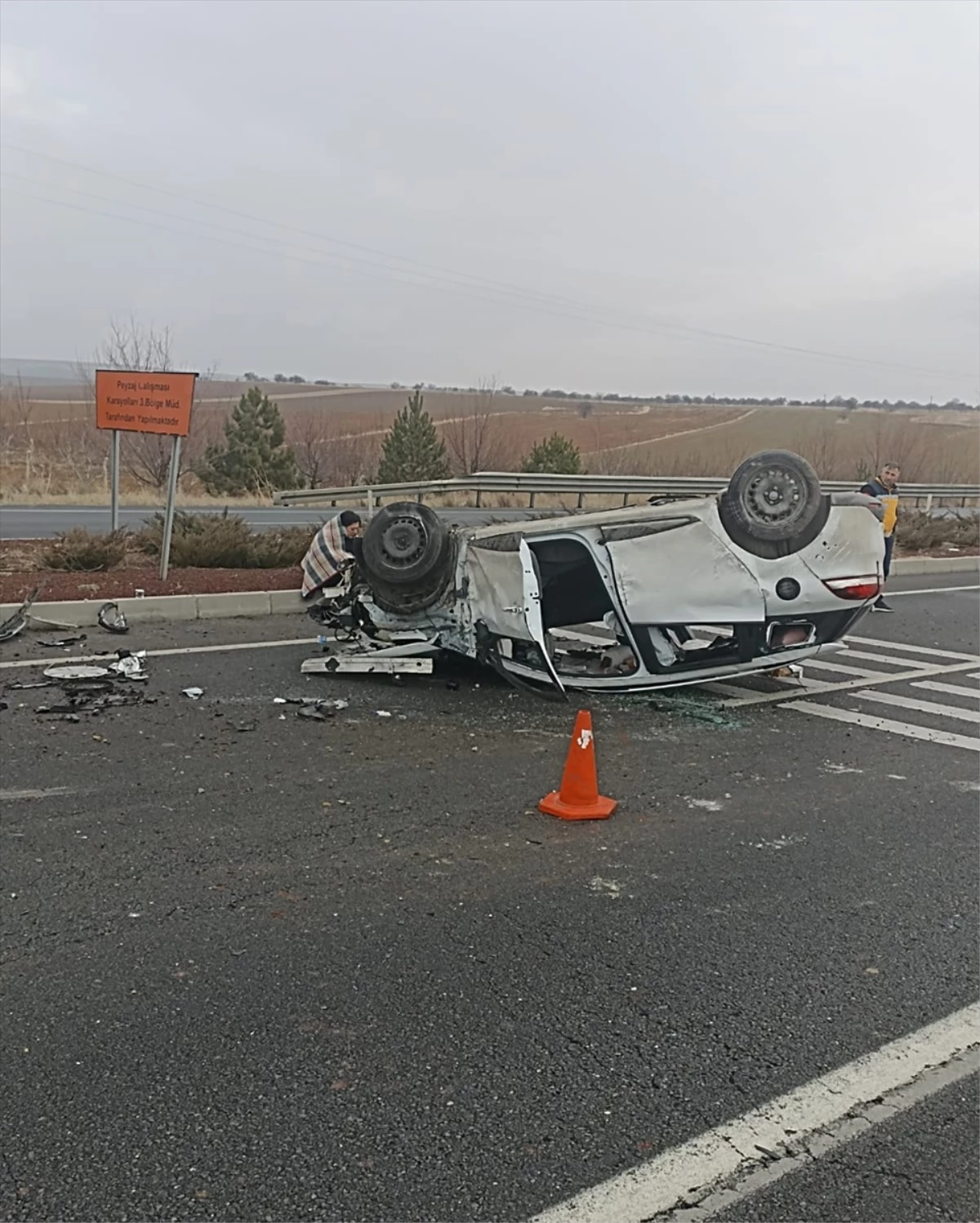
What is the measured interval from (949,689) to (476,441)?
2863cm

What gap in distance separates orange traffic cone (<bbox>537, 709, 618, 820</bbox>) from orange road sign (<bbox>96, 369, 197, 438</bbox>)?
26.8ft

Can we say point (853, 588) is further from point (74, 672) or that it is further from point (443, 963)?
point (74, 672)

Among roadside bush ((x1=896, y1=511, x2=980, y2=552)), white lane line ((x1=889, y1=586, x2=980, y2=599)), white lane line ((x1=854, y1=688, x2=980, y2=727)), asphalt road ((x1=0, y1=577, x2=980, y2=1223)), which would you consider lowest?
Result: asphalt road ((x1=0, y1=577, x2=980, y2=1223))

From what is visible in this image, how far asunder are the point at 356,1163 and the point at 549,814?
272 centimetres

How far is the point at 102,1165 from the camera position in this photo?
250 centimetres

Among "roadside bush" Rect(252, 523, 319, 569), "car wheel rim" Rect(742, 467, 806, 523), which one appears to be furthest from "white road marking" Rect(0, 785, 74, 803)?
"roadside bush" Rect(252, 523, 319, 569)

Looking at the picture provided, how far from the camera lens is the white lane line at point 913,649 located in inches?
387

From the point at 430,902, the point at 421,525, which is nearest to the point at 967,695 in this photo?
the point at 421,525

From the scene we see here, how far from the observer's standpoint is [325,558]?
29.1ft

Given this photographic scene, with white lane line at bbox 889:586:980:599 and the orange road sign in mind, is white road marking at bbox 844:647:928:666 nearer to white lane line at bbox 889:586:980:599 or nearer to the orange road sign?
white lane line at bbox 889:586:980:599

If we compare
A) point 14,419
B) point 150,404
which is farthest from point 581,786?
point 14,419

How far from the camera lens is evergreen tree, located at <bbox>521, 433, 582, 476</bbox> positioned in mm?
28406

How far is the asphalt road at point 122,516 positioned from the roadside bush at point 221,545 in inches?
183

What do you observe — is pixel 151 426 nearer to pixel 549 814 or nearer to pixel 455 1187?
pixel 549 814
